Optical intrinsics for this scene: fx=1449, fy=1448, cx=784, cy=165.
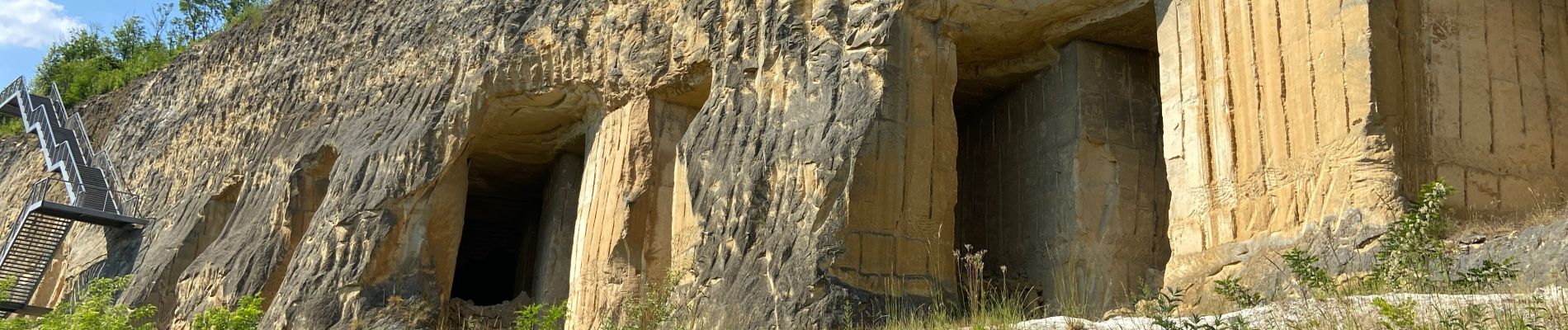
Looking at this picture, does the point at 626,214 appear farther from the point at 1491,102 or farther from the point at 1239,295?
the point at 1491,102

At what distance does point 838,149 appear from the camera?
976cm

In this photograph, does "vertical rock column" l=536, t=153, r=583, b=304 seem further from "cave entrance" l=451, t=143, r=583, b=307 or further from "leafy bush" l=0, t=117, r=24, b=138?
"leafy bush" l=0, t=117, r=24, b=138

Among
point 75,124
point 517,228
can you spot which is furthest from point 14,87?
point 517,228

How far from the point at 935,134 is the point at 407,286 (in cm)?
619

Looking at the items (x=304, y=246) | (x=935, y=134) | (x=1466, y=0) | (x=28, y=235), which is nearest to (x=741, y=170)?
(x=935, y=134)

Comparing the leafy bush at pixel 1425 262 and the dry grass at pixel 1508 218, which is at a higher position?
the dry grass at pixel 1508 218

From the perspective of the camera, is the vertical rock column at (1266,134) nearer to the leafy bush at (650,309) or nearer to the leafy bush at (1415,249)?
the leafy bush at (1415,249)

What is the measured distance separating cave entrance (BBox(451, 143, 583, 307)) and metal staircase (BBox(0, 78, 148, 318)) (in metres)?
4.70

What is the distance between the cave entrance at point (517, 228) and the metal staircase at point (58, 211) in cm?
470

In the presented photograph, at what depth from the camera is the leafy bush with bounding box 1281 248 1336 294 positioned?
6.24 metres

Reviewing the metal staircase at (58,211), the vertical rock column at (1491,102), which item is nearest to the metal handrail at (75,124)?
the metal staircase at (58,211)

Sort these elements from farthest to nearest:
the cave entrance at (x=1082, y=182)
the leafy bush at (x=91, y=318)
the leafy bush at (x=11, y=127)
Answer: the leafy bush at (x=11, y=127) → the leafy bush at (x=91, y=318) → the cave entrance at (x=1082, y=182)

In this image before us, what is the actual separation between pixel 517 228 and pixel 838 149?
36.5 ft

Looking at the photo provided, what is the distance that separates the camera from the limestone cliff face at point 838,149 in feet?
26.5
